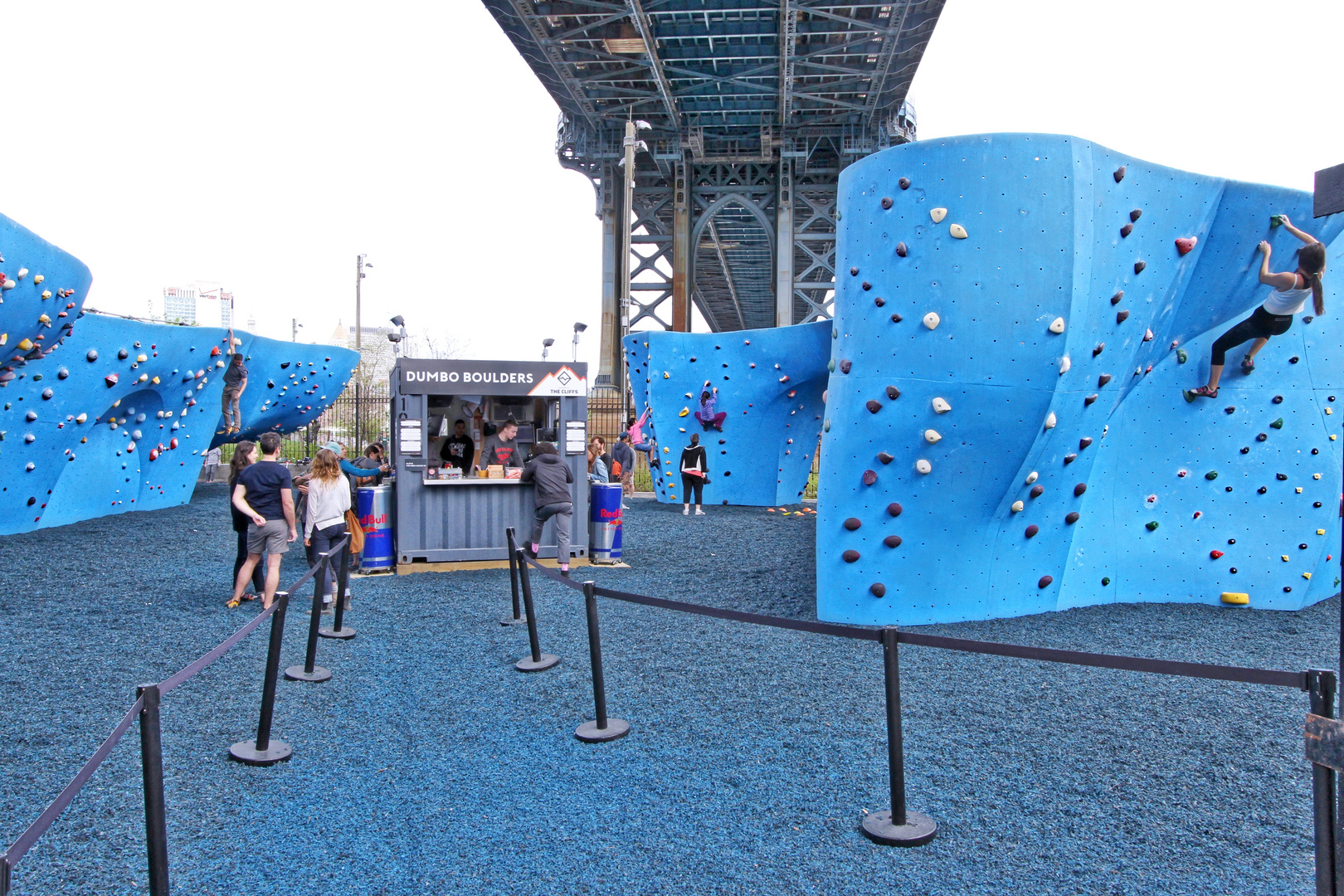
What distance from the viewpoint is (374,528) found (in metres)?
10.2

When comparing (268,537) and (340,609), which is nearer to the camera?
(340,609)

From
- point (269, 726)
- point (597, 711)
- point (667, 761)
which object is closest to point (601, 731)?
point (597, 711)

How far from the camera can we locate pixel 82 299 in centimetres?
980

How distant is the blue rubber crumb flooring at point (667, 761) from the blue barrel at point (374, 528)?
2.18m

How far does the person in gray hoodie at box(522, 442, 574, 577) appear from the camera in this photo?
988 centimetres

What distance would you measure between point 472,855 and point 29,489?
506 inches

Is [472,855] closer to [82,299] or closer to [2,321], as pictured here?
[2,321]

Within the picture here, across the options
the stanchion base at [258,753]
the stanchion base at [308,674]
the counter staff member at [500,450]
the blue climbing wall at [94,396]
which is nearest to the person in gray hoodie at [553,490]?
the counter staff member at [500,450]

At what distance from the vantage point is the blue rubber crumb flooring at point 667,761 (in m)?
3.51

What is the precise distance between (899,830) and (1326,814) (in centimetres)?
164

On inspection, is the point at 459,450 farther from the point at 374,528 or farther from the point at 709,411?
the point at 709,411

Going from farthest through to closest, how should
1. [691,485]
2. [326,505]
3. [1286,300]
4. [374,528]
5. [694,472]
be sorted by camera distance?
1. [691,485]
2. [694,472]
3. [374,528]
4. [326,505]
5. [1286,300]

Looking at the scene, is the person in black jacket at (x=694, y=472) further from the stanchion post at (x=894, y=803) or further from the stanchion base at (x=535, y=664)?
the stanchion post at (x=894, y=803)

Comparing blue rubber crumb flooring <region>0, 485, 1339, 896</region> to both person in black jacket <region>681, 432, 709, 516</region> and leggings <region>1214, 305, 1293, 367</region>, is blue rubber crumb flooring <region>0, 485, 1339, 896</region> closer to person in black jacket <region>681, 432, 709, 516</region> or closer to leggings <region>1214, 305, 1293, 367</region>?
leggings <region>1214, 305, 1293, 367</region>
